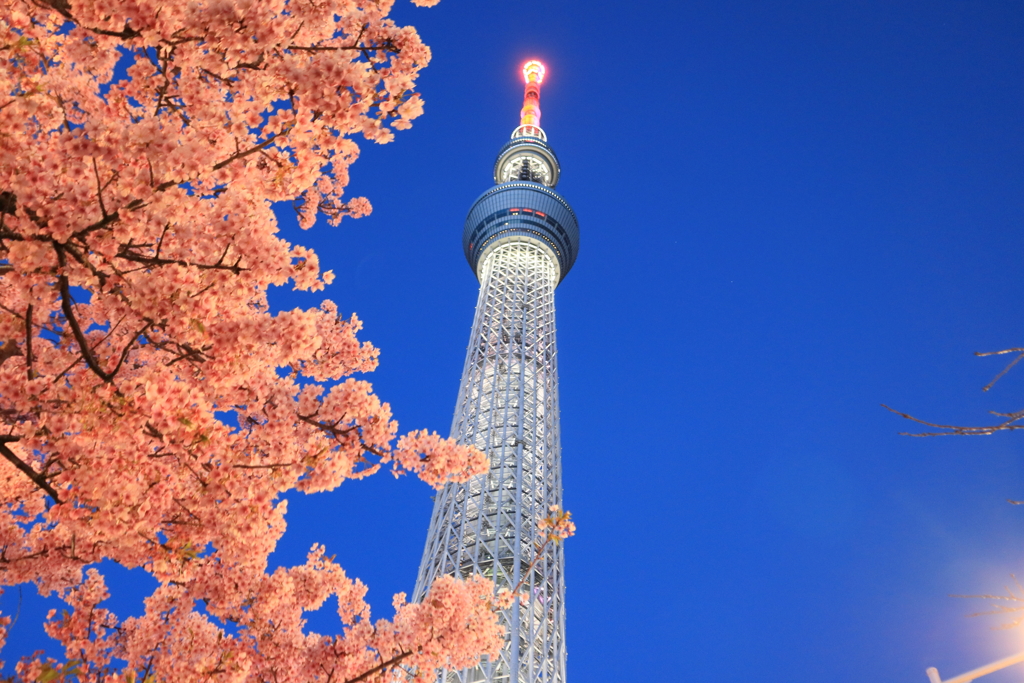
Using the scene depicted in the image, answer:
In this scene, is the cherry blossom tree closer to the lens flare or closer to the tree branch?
the tree branch

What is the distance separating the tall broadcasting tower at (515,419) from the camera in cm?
2330

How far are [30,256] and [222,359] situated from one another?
1.30 metres

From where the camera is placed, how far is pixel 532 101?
5206 cm

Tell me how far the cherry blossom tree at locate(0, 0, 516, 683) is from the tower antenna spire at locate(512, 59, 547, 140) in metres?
45.0

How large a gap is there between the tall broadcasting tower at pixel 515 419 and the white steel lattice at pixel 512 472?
0.18 ft

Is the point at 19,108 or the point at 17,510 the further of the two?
the point at 17,510

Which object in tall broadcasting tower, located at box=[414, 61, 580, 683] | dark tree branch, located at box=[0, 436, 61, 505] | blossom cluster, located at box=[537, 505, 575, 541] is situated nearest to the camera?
dark tree branch, located at box=[0, 436, 61, 505]

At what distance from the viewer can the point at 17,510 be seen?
20.2 ft

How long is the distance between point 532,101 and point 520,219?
16752 mm

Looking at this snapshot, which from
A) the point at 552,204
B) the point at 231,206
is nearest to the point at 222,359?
the point at 231,206

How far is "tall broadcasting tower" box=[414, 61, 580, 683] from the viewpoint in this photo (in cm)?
2330

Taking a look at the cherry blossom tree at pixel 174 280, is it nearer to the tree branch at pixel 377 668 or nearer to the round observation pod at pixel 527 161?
the tree branch at pixel 377 668

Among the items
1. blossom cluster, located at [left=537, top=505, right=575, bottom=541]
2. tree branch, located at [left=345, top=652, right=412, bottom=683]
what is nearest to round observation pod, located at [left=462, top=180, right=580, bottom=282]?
blossom cluster, located at [left=537, top=505, right=575, bottom=541]

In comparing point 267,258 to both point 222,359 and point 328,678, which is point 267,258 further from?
point 328,678
